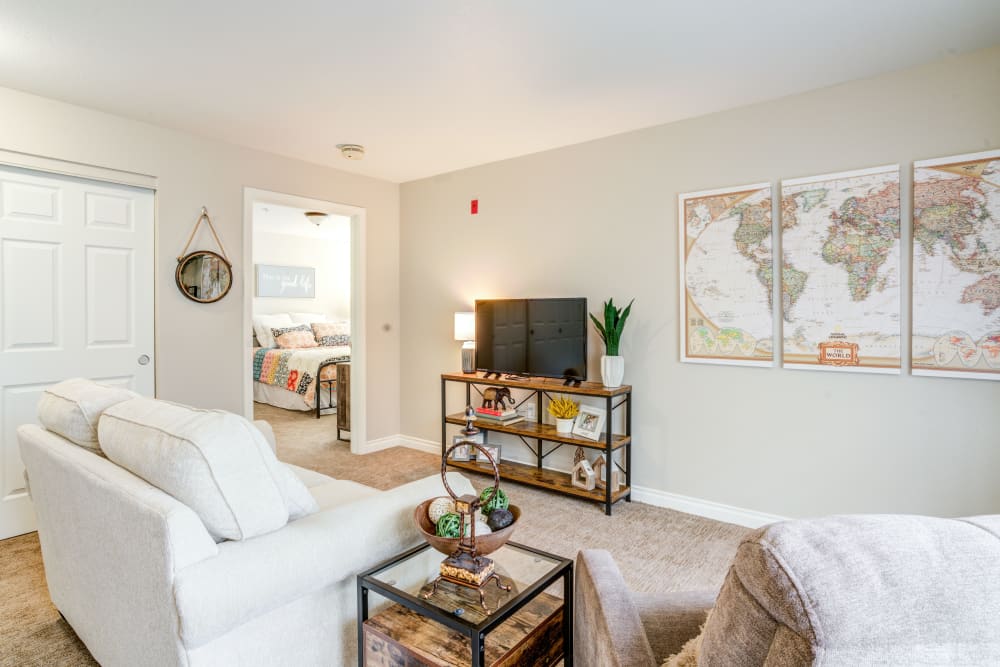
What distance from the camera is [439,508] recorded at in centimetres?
146

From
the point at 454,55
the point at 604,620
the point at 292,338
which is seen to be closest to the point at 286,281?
the point at 292,338

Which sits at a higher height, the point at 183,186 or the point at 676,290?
the point at 183,186

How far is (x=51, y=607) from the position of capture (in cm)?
216

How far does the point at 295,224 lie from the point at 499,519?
23.0ft

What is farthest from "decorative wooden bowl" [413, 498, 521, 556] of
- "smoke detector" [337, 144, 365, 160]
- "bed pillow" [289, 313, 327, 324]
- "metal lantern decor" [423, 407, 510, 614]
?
"bed pillow" [289, 313, 327, 324]

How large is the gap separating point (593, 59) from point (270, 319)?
6.52 meters

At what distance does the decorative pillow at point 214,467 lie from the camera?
126cm

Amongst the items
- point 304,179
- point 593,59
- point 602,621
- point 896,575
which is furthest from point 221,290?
point 896,575

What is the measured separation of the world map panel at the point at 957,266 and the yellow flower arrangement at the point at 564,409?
1825 millimetres

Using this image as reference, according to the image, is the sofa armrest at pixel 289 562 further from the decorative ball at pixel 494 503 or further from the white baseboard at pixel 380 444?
the white baseboard at pixel 380 444

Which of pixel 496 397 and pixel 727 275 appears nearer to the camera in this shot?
pixel 727 275

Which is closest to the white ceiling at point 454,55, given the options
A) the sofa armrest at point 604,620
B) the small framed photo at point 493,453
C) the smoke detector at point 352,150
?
the smoke detector at point 352,150

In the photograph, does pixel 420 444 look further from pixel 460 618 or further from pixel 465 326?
pixel 460 618

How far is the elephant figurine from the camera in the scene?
383 centimetres
